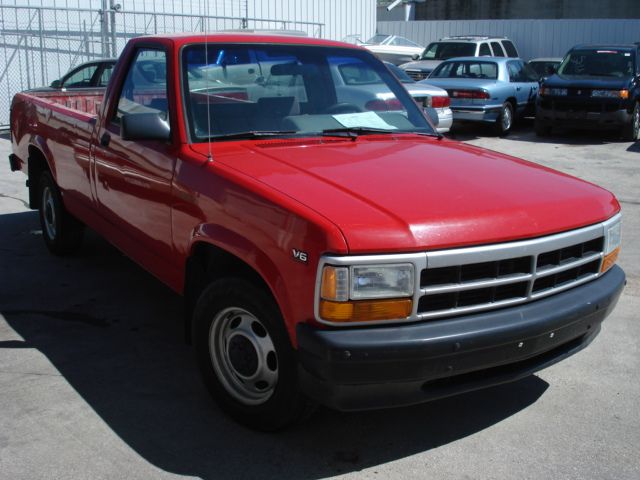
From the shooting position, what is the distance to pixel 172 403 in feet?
13.1

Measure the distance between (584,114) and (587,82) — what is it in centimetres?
60

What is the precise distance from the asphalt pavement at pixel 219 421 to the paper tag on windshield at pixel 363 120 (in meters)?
1.65

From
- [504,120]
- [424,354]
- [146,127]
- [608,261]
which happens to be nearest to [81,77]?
[504,120]

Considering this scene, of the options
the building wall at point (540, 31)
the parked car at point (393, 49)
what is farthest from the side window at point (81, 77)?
the building wall at point (540, 31)

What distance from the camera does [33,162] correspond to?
22.2ft

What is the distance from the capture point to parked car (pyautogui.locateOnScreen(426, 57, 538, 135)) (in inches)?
589

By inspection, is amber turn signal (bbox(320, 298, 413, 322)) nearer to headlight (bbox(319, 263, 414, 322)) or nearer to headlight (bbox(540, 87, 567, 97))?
headlight (bbox(319, 263, 414, 322))

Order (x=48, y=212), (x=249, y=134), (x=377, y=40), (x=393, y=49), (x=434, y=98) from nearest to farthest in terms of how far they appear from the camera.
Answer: (x=249, y=134) < (x=48, y=212) < (x=434, y=98) < (x=393, y=49) < (x=377, y=40)

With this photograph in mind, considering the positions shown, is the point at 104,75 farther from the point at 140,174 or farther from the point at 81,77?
the point at 140,174

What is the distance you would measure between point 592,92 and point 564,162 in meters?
2.69

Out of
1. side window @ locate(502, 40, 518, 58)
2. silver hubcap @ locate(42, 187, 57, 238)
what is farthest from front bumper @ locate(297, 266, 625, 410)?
side window @ locate(502, 40, 518, 58)

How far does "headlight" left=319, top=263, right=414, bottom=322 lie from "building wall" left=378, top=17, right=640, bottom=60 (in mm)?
26160

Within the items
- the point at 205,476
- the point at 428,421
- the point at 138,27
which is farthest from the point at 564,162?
the point at 138,27

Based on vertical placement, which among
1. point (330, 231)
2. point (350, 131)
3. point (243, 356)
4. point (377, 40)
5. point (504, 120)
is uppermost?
point (377, 40)
